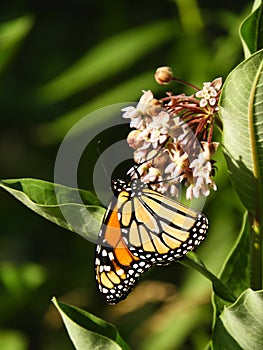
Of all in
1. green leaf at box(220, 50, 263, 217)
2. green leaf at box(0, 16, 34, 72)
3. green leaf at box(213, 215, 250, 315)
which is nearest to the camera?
green leaf at box(220, 50, 263, 217)

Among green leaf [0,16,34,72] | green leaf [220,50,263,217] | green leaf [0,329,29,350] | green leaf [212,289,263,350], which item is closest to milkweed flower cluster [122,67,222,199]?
green leaf [220,50,263,217]

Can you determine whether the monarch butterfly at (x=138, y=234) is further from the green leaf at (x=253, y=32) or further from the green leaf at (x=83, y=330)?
the green leaf at (x=253, y=32)

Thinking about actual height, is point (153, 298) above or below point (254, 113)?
below

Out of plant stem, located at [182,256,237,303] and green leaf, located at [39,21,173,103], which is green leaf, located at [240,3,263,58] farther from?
green leaf, located at [39,21,173,103]

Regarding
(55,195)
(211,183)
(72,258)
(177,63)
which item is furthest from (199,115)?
(72,258)

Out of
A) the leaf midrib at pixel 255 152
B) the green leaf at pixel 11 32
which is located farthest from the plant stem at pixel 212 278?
the green leaf at pixel 11 32

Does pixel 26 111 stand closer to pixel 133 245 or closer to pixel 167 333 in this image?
pixel 167 333
